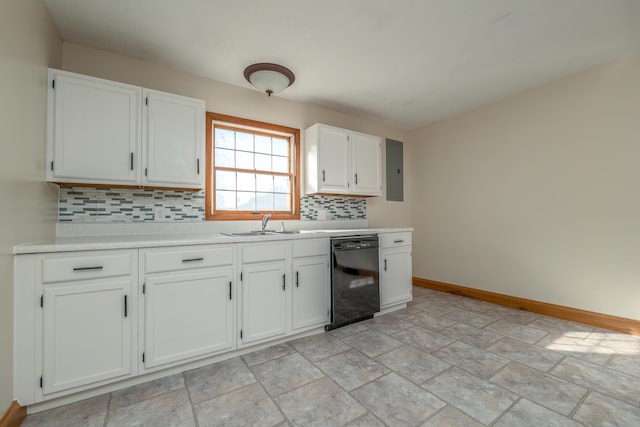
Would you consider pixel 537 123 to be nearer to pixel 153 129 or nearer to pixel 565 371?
pixel 565 371

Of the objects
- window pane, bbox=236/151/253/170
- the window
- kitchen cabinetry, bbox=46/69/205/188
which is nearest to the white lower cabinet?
kitchen cabinetry, bbox=46/69/205/188

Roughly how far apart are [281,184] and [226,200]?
703mm

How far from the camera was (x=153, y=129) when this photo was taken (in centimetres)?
228

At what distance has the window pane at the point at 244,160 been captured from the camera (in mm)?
3117

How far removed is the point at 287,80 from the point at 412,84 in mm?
1407

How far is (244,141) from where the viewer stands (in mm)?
3160

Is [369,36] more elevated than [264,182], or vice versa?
[369,36]

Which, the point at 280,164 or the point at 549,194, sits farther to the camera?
the point at 280,164

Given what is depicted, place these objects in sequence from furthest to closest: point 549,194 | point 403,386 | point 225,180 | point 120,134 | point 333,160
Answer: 1. point 333,160
2. point 549,194
3. point 225,180
4. point 120,134
5. point 403,386

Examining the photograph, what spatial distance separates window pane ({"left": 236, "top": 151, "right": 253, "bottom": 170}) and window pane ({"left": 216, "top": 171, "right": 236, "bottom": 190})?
13cm

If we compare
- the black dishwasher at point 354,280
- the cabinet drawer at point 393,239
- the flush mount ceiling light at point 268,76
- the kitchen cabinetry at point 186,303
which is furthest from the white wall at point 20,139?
the cabinet drawer at point 393,239

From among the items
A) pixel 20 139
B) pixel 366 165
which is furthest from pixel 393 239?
pixel 20 139

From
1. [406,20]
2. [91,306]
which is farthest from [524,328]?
[91,306]

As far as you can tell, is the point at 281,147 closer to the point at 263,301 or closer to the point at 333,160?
the point at 333,160
